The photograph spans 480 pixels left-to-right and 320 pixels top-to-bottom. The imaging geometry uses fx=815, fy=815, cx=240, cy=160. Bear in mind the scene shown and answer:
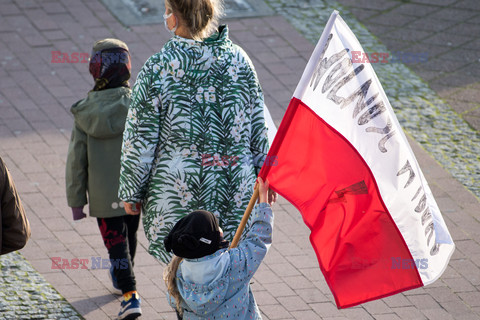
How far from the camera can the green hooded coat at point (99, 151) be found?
469 cm

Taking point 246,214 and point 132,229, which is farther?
point 132,229

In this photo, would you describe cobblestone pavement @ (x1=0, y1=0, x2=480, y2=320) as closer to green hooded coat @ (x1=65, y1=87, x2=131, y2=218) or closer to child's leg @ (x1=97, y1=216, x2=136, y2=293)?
child's leg @ (x1=97, y1=216, x2=136, y2=293)

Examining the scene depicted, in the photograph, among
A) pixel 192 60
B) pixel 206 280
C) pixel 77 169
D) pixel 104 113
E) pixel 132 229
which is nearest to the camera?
pixel 206 280

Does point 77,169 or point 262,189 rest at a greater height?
point 262,189

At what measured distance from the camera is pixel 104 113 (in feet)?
15.3

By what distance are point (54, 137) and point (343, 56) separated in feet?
12.7

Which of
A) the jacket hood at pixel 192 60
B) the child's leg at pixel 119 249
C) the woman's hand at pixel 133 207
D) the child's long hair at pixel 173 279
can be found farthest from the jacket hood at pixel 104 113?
the child's long hair at pixel 173 279

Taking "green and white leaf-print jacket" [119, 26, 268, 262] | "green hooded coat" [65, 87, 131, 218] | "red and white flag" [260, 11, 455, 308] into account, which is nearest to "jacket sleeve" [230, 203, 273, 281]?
"red and white flag" [260, 11, 455, 308]

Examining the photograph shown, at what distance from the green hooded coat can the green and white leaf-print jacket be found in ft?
2.75

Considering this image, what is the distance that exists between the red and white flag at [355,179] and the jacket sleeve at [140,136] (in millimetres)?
583

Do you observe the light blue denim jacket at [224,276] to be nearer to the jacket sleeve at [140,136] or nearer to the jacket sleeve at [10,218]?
the jacket sleeve at [140,136]

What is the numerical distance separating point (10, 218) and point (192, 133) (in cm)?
99

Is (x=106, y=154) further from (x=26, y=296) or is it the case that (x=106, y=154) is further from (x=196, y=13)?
(x=196, y=13)

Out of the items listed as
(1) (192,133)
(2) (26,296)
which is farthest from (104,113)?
(2) (26,296)
